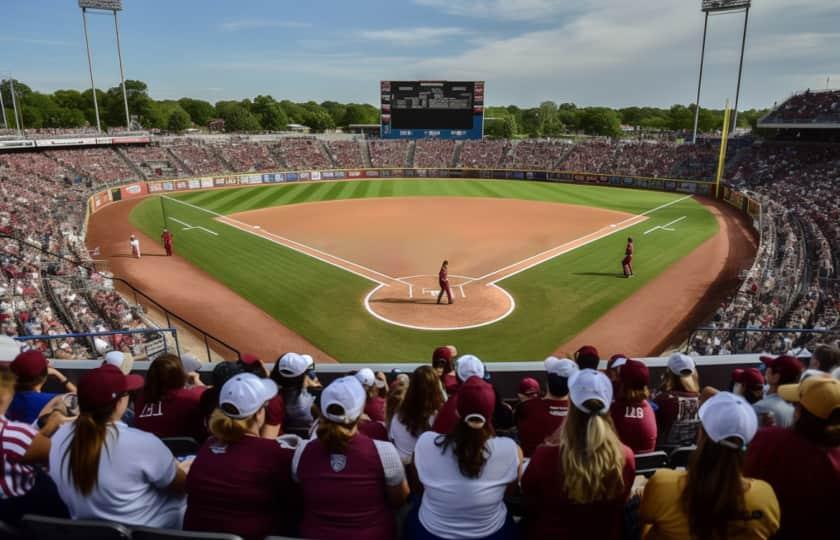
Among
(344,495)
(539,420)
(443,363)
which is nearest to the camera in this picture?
(344,495)

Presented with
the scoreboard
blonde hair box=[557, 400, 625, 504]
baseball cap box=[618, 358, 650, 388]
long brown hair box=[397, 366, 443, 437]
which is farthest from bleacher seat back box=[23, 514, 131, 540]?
the scoreboard

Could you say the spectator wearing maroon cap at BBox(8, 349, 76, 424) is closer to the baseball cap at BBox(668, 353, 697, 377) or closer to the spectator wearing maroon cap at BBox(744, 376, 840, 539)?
the spectator wearing maroon cap at BBox(744, 376, 840, 539)

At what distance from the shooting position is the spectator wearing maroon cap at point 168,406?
5.16 m

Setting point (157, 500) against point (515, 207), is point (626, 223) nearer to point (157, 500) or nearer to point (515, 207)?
point (515, 207)

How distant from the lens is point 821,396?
A: 348 centimetres

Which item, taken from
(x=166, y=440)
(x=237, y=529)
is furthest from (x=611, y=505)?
(x=166, y=440)

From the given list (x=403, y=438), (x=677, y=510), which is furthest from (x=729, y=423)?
(x=403, y=438)

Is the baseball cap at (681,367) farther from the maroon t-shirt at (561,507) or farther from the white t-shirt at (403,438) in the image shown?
the white t-shirt at (403,438)

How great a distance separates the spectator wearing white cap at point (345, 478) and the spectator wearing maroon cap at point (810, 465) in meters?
2.58

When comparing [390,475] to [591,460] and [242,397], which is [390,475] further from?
[591,460]

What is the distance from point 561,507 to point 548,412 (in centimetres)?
152

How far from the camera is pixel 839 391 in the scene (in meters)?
3.43

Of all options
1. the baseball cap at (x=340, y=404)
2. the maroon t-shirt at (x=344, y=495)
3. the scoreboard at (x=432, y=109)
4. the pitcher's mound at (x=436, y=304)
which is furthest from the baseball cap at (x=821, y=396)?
the scoreboard at (x=432, y=109)

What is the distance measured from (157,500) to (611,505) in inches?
126
